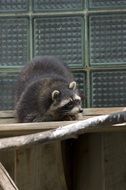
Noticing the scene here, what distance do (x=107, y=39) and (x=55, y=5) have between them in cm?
36

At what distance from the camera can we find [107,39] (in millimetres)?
4430

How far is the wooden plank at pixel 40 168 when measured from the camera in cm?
341

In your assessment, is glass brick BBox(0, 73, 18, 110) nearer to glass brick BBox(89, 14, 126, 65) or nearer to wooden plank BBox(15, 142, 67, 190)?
glass brick BBox(89, 14, 126, 65)

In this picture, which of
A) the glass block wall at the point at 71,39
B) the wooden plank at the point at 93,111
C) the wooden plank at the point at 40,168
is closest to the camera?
the wooden plank at the point at 40,168

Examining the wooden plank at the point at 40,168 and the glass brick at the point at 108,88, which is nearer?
the wooden plank at the point at 40,168

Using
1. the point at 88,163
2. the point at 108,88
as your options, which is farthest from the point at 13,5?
the point at 88,163

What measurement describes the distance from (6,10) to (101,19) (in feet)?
1.81

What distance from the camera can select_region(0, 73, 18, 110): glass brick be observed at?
4.40 metres

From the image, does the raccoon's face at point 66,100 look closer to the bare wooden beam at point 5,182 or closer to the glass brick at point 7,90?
the glass brick at point 7,90

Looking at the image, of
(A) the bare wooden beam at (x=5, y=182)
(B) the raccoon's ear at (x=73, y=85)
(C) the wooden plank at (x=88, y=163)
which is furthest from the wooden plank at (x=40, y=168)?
(B) the raccoon's ear at (x=73, y=85)

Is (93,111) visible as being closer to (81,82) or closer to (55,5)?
(81,82)

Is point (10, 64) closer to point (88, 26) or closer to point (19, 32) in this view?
point (19, 32)

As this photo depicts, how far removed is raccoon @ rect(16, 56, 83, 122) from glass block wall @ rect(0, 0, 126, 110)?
0.16ft

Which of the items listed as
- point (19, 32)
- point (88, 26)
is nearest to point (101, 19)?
point (88, 26)
